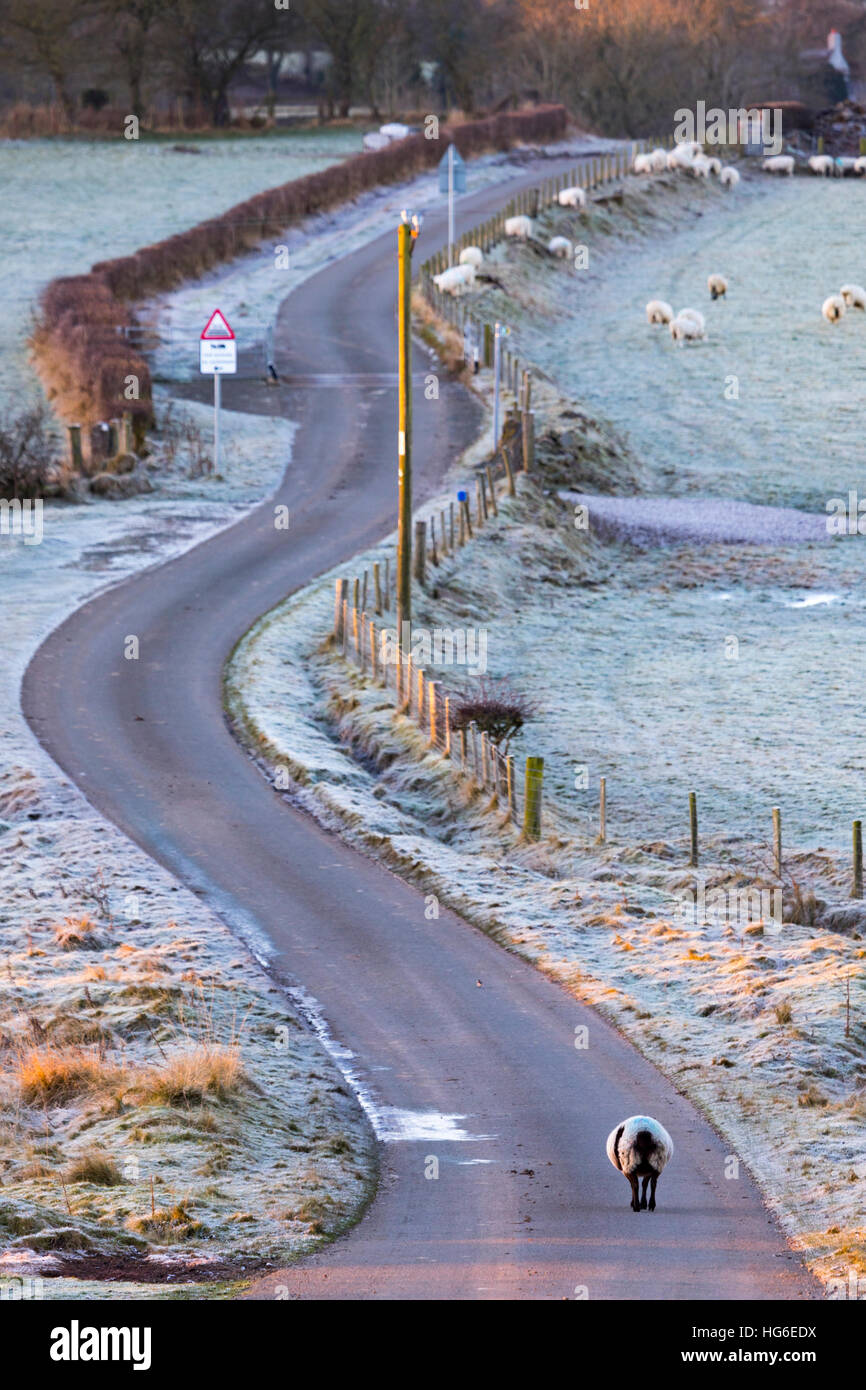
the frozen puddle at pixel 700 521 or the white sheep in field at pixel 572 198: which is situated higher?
the white sheep in field at pixel 572 198

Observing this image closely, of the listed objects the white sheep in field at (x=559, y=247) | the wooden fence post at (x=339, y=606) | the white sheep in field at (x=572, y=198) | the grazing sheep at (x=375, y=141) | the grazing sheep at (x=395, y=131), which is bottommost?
the wooden fence post at (x=339, y=606)

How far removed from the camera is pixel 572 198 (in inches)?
3059

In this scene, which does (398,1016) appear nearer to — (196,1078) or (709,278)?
(196,1078)

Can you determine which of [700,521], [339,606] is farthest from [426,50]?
[339,606]

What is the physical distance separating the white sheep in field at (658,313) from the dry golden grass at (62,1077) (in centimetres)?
5213

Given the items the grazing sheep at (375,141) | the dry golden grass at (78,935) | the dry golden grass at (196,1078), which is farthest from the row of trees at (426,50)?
the dry golden grass at (196,1078)

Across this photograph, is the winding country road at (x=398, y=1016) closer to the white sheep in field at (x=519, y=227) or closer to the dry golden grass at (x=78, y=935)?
the dry golden grass at (x=78, y=935)

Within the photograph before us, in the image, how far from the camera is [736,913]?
22391mm

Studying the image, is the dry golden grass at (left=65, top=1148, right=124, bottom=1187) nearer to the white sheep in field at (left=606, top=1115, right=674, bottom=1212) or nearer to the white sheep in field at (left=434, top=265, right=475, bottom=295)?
the white sheep in field at (left=606, top=1115, right=674, bottom=1212)

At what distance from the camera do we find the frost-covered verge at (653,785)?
693 inches

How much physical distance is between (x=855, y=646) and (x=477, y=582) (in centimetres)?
751

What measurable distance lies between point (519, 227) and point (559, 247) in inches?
79.1

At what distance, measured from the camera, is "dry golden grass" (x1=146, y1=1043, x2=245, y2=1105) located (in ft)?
53.5

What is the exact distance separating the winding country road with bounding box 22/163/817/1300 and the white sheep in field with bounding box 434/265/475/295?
21.8 m
